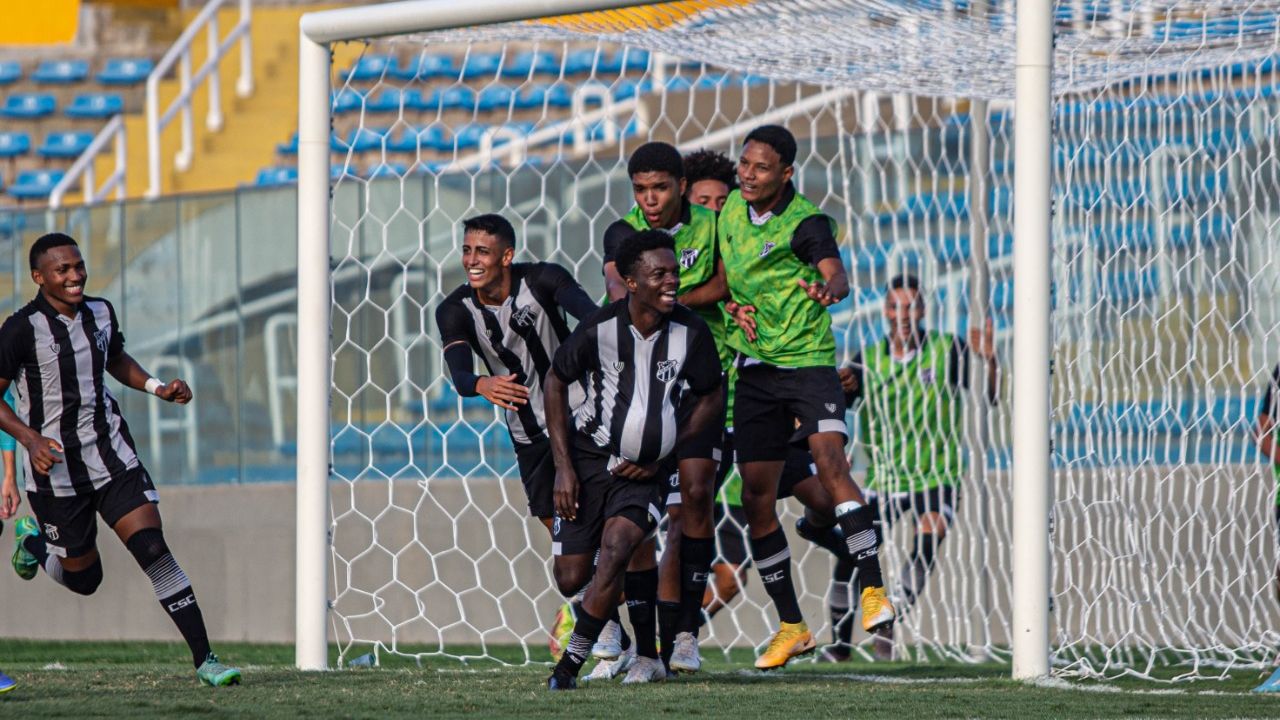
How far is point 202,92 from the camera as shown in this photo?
630 inches

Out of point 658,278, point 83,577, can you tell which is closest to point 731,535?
point 658,278

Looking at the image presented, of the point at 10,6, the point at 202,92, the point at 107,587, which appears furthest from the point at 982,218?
the point at 10,6

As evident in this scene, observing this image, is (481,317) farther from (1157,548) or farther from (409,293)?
(1157,548)

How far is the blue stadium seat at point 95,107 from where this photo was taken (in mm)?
16094

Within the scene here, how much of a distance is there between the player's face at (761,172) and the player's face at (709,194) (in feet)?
1.95

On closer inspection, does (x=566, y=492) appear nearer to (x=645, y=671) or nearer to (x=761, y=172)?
(x=645, y=671)

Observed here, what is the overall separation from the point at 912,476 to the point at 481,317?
118 inches

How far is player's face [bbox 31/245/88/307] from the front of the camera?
585 centimetres

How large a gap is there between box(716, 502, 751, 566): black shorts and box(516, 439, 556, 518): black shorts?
1874 millimetres

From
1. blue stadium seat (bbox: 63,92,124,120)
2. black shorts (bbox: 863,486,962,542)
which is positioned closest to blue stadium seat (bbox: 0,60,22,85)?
blue stadium seat (bbox: 63,92,124,120)

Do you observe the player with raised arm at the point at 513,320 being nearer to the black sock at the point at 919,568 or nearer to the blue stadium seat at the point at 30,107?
the black sock at the point at 919,568

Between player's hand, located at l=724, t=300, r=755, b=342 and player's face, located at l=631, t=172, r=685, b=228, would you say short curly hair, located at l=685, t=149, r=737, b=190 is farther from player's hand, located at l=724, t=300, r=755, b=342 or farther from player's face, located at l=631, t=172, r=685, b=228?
player's hand, located at l=724, t=300, r=755, b=342

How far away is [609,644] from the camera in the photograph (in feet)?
20.5

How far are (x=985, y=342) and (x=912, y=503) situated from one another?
0.87 metres
